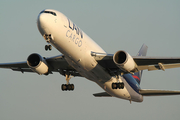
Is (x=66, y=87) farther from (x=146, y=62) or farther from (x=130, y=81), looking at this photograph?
(x=146, y=62)

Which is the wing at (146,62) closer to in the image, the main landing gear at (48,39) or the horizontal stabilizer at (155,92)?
the main landing gear at (48,39)

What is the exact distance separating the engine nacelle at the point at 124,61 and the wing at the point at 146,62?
0.91 meters

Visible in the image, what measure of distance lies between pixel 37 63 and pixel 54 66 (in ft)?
7.71

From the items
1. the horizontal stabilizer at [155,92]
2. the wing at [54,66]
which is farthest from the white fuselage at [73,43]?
the horizontal stabilizer at [155,92]

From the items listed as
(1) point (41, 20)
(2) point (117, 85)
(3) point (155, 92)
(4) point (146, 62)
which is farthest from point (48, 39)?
(3) point (155, 92)

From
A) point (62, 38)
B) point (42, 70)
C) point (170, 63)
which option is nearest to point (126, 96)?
point (170, 63)

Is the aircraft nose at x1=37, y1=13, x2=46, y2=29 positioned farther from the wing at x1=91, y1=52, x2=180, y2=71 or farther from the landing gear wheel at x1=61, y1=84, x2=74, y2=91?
the landing gear wheel at x1=61, y1=84, x2=74, y2=91

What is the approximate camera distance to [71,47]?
24.1 metres

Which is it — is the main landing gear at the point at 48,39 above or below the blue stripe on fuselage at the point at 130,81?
above

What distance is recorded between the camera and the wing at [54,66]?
94.8 ft

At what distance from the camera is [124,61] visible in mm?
25266

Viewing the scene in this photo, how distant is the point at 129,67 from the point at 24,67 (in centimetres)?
1336

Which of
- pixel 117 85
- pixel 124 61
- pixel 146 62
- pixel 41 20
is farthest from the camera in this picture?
pixel 117 85

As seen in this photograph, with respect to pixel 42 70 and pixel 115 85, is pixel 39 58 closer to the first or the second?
pixel 42 70
